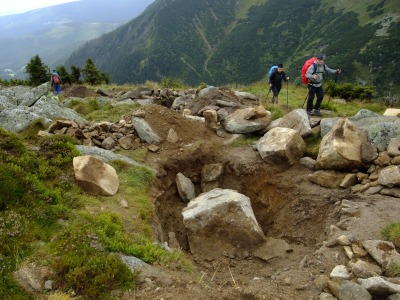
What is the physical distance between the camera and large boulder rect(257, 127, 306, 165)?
12.6 m

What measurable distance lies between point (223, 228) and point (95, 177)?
4242 mm

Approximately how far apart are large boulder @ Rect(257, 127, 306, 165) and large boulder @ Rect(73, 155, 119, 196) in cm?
605

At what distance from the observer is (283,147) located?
41.1 ft

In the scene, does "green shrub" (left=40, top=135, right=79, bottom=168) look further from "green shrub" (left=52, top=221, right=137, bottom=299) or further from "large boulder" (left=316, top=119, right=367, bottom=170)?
"large boulder" (left=316, top=119, right=367, bottom=170)

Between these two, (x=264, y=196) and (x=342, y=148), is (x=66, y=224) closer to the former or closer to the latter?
(x=264, y=196)

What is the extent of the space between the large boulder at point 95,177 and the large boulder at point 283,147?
6.05 meters

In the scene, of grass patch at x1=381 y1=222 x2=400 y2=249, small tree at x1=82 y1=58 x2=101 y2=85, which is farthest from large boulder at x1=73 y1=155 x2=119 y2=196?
small tree at x1=82 y1=58 x2=101 y2=85

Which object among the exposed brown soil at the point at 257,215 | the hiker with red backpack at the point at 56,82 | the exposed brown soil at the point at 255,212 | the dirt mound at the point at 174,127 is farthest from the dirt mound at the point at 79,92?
the exposed brown soil at the point at 255,212

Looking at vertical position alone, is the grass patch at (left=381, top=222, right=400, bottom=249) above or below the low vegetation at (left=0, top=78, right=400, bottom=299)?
below

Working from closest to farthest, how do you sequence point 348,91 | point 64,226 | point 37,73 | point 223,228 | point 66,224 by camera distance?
point 64,226 → point 66,224 → point 223,228 → point 348,91 → point 37,73

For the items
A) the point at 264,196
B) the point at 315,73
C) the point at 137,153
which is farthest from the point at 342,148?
the point at 137,153

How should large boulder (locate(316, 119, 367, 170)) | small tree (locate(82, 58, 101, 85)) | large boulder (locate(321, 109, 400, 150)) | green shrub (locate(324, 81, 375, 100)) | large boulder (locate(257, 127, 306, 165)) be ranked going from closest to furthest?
large boulder (locate(316, 119, 367, 170)) < large boulder (locate(321, 109, 400, 150)) < large boulder (locate(257, 127, 306, 165)) < green shrub (locate(324, 81, 375, 100)) < small tree (locate(82, 58, 101, 85))

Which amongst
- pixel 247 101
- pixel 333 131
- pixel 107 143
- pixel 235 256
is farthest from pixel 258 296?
pixel 247 101

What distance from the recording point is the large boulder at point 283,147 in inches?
496
